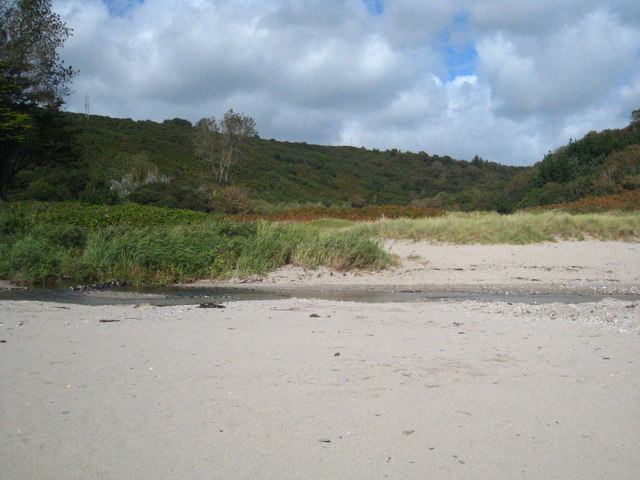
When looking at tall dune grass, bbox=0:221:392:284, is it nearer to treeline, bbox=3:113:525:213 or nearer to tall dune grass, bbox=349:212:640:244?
tall dune grass, bbox=349:212:640:244

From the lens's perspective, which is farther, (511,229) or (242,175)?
(242,175)

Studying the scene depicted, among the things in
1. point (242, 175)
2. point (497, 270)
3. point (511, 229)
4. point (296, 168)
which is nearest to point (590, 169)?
point (511, 229)

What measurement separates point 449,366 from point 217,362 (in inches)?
72.7

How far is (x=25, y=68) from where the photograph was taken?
27656 millimetres

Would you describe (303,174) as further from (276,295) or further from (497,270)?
(276,295)

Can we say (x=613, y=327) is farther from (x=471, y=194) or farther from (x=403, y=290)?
(x=471, y=194)

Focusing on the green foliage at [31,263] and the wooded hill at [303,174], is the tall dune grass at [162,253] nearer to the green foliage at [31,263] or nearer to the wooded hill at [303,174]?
the green foliage at [31,263]

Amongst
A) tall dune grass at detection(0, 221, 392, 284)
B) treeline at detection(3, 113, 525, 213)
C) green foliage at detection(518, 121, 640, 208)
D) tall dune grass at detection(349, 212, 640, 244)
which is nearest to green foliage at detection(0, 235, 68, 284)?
tall dune grass at detection(0, 221, 392, 284)

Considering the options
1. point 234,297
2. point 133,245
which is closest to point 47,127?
point 133,245

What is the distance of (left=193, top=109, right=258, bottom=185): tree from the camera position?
143 feet

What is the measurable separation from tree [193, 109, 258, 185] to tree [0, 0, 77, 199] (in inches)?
571

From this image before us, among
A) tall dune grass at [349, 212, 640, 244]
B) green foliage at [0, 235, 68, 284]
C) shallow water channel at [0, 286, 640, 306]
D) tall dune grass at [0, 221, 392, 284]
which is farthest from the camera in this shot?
tall dune grass at [349, 212, 640, 244]

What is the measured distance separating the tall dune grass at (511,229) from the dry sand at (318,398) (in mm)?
10694

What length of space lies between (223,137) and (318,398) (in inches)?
1668
